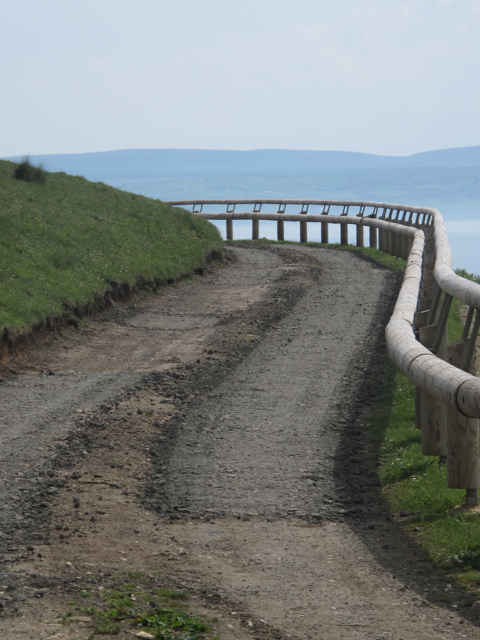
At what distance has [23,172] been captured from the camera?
25281 mm

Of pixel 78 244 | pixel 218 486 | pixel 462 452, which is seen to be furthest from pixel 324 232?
pixel 462 452

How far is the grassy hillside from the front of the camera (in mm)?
14430

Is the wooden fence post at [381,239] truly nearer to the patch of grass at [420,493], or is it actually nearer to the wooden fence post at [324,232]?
the wooden fence post at [324,232]

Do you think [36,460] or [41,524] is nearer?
[41,524]

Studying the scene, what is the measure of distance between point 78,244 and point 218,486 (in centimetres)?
1313

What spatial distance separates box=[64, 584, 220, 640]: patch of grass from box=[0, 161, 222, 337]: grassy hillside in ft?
26.5

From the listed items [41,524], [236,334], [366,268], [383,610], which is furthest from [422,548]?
[366,268]

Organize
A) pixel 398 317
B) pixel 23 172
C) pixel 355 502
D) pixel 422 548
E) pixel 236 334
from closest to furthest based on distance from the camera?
pixel 422 548
pixel 355 502
pixel 398 317
pixel 236 334
pixel 23 172

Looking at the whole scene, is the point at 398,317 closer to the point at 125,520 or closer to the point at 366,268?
the point at 125,520

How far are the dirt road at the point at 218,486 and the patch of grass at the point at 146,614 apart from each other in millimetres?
101

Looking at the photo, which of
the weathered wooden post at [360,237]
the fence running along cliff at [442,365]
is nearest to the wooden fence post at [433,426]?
the fence running along cliff at [442,365]

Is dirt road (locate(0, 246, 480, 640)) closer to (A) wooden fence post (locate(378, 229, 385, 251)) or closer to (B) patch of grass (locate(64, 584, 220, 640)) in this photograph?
(B) patch of grass (locate(64, 584, 220, 640))

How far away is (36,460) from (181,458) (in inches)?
53.7

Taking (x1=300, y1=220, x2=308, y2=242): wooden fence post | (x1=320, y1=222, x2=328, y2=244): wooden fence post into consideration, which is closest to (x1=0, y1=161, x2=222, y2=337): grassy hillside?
(x1=320, y1=222, x2=328, y2=244): wooden fence post
